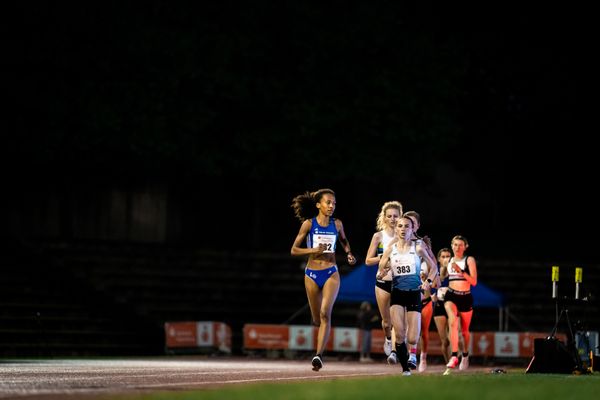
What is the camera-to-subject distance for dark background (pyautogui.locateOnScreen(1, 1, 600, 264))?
4153 cm

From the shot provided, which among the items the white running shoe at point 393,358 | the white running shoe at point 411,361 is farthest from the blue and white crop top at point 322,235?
the white running shoe at point 411,361

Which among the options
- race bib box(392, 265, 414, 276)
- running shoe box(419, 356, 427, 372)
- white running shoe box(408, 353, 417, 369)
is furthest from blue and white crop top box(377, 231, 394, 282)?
running shoe box(419, 356, 427, 372)

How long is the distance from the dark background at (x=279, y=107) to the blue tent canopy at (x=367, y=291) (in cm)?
936

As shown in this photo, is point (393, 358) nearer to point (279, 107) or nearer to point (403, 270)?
point (403, 270)

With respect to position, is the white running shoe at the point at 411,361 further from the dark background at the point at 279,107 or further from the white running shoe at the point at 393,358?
the dark background at the point at 279,107

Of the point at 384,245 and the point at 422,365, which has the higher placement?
the point at 384,245

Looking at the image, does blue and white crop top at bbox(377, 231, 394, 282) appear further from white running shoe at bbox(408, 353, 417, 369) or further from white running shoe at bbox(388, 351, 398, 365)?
white running shoe at bbox(408, 353, 417, 369)

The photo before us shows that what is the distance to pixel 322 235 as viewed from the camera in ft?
64.8

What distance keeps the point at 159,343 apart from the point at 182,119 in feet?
29.0

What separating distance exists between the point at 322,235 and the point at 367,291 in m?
15.4

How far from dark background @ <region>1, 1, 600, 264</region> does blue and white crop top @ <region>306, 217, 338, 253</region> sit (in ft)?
74.3

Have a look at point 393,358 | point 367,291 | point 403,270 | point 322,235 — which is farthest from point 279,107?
point 403,270

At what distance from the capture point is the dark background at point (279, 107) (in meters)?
41.5

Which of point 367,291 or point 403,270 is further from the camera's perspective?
point 367,291
